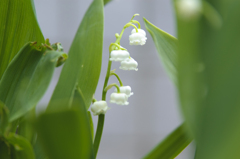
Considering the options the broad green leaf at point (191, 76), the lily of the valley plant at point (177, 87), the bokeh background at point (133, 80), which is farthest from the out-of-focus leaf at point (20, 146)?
the bokeh background at point (133, 80)

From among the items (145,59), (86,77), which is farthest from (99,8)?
(145,59)

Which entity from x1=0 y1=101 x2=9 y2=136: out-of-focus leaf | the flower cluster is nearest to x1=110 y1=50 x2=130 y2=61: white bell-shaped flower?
the flower cluster

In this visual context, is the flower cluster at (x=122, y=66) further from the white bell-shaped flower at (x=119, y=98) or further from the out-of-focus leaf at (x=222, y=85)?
the out-of-focus leaf at (x=222, y=85)

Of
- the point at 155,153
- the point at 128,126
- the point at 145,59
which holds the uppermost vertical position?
the point at 155,153

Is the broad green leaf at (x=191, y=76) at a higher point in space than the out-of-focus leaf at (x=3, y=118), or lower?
higher

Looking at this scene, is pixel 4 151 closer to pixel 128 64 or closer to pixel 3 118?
pixel 3 118

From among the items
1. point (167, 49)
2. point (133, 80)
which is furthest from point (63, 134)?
point (133, 80)

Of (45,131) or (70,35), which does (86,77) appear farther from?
(70,35)
